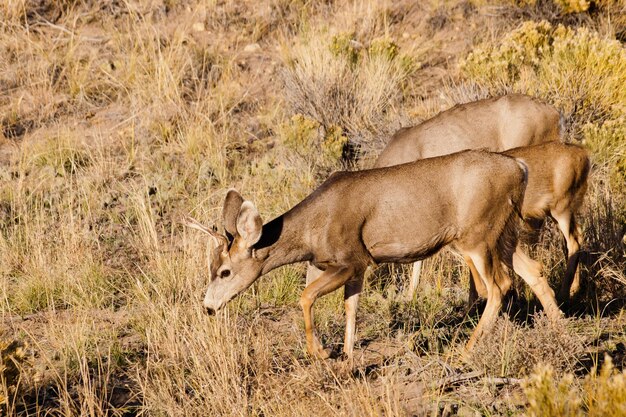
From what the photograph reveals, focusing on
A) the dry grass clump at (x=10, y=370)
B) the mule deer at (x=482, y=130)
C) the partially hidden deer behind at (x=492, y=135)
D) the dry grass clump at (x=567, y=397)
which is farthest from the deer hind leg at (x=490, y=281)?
the dry grass clump at (x=10, y=370)

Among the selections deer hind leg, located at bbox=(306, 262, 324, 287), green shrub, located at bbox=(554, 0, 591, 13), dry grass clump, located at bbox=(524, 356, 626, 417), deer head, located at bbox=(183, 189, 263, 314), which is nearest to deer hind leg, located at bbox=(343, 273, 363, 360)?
deer hind leg, located at bbox=(306, 262, 324, 287)

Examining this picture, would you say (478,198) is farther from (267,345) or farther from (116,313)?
(116,313)

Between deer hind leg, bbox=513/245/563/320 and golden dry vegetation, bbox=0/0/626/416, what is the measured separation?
21 cm

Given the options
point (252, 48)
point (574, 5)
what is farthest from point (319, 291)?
point (574, 5)

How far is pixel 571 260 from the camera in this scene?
355 inches

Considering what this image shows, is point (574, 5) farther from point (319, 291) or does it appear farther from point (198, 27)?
point (319, 291)

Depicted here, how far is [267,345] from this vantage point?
24.1 ft

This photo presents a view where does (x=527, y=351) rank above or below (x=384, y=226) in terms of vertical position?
below

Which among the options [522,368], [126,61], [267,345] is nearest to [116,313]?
[267,345]

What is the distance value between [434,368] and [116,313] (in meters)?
3.52

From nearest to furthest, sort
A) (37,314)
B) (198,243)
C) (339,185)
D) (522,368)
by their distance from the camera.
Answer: (522,368) < (339,185) < (37,314) < (198,243)

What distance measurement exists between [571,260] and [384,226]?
2.28 metres

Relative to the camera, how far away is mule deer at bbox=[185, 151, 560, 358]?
770cm

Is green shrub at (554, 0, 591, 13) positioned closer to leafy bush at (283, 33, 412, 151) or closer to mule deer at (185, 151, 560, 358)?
leafy bush at (283, 33, 412, 151)
